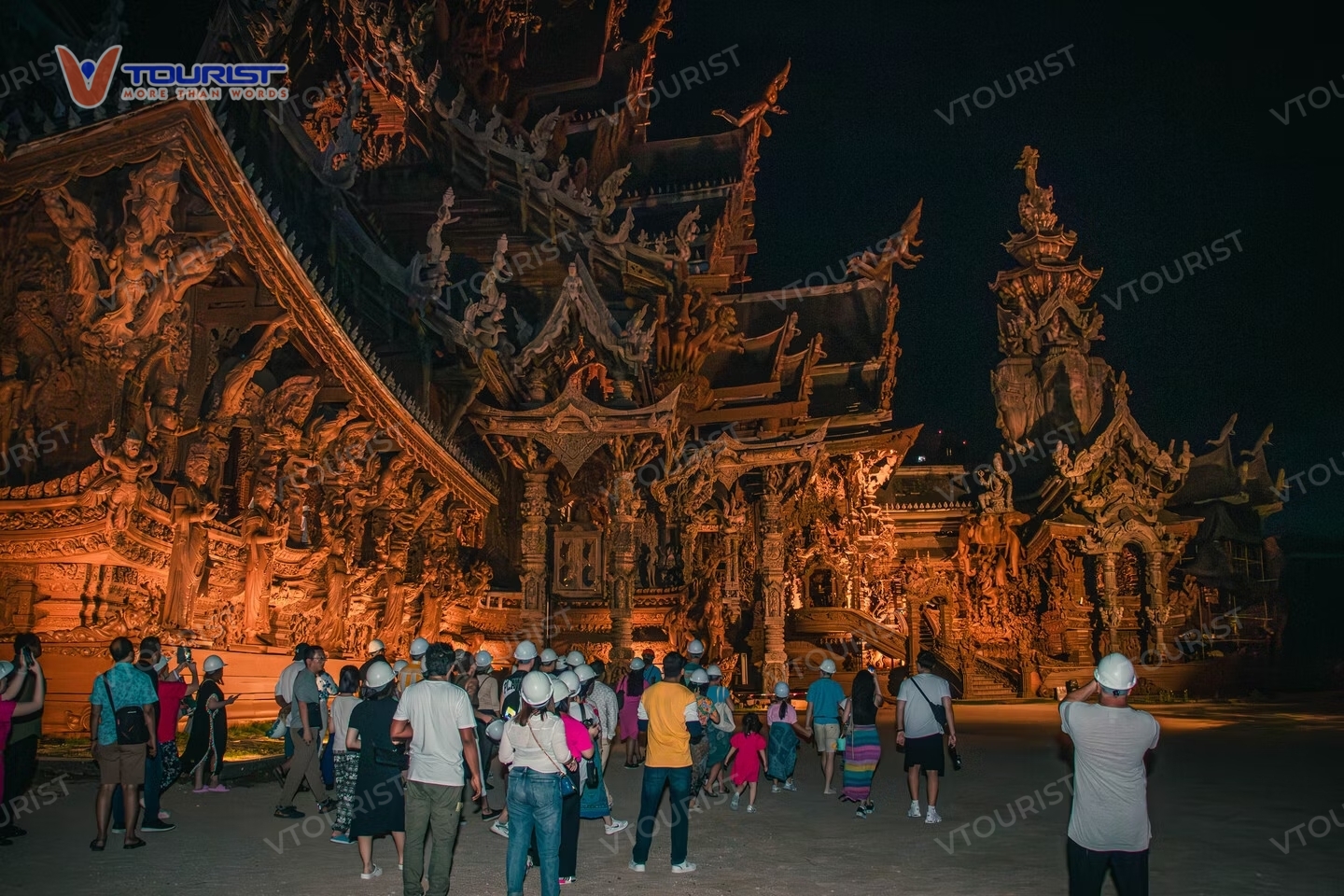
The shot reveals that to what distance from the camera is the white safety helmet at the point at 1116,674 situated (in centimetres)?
516

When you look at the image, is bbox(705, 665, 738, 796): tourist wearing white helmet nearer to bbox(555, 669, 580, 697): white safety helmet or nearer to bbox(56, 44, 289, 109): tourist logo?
bbox(555, 669, 580, 697): white safety helmet

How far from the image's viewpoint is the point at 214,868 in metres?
7.07

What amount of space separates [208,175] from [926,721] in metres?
9.00

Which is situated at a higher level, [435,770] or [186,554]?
[186,554]

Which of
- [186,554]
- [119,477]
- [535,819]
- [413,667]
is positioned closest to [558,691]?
[535,819]

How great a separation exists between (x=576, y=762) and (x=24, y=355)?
332 inches

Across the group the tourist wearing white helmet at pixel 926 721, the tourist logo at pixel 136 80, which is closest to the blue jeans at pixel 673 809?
the tourist wearing white helmet at pixel 926 721

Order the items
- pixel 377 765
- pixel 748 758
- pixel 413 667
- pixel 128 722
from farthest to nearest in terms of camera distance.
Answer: pixel 413 667 < pixel 748 758 < pixel 128 722 < pixel 377 765

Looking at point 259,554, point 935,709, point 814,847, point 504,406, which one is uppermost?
point 504,406

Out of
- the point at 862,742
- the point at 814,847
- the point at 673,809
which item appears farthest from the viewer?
the point at 862,742

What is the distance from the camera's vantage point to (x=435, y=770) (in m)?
6.04

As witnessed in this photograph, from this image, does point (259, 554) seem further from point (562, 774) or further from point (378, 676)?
point (562, 774)

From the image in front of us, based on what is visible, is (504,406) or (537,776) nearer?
(537,776)

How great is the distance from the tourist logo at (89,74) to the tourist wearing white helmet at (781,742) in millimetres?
9549
